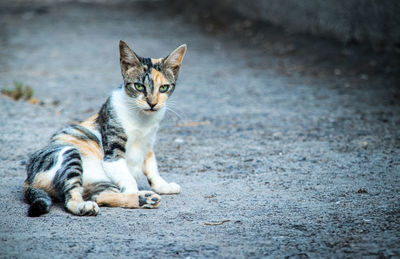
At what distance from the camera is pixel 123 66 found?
168 inches

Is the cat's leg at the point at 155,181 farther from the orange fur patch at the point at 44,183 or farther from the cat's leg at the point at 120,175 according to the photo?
the orange fur patch at the point at 44,183

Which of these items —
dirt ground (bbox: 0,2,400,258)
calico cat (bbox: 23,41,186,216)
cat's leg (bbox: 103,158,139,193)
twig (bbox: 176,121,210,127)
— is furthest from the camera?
twig (bbox: 176,121,210,127)

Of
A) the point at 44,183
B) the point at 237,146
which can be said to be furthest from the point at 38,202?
the point at 237,146

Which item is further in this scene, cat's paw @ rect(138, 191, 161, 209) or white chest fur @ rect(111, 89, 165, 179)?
white chest fur @ rect(111, 89, 165, 179)

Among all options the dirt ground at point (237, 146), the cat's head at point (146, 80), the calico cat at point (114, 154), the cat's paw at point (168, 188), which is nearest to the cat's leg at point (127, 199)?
the calico cat at point (114, 154)

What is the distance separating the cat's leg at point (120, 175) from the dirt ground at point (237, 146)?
0.26m

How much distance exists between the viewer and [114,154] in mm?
4117

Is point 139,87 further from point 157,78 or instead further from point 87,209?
point 87,209

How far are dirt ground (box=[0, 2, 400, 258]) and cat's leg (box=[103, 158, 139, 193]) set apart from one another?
0.85 feet

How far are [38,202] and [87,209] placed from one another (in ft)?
1.15

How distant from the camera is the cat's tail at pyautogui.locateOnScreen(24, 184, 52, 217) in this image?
3.64 metres

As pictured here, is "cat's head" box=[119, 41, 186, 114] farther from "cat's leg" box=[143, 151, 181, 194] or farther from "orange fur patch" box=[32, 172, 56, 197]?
"orange fur patch" box=[32, 172, 56, 197]

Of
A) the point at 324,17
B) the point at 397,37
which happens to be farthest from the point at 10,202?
the point at 324,17

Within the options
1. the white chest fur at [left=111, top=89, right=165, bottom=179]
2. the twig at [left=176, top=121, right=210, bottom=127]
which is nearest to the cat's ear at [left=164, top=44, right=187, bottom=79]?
the white chest fur at [left=111, top=89, right=165, bottom=179]
